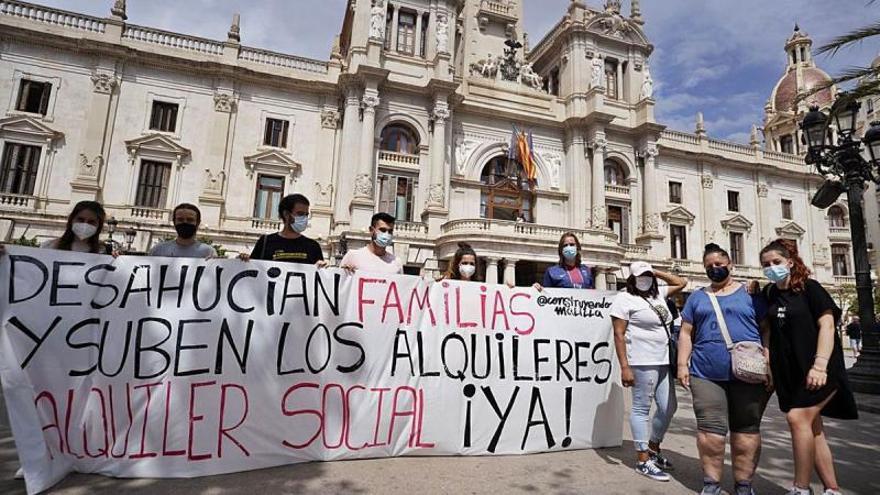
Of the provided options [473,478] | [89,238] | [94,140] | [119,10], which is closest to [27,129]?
[94,140]

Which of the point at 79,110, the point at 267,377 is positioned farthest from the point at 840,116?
the point at 79,110

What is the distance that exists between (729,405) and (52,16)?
90.6ft

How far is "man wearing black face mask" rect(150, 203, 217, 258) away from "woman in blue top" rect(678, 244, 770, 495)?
4425 millimetres

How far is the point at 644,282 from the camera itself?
4.42 meters

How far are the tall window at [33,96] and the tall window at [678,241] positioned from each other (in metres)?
32.6

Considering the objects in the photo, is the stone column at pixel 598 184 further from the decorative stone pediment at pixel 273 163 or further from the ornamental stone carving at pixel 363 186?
the decorative stone pediment at pixel 273 163

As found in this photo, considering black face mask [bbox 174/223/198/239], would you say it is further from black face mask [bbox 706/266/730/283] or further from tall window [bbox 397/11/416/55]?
tall window [bbox 397/11/416/55]

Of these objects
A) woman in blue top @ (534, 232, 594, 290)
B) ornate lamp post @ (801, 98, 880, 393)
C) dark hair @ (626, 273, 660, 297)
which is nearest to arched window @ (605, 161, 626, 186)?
ornate lamp post @ (801, 98, 880, 393)

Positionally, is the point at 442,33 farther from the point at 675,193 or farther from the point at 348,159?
the point at 675,193

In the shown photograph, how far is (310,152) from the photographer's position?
22641mm

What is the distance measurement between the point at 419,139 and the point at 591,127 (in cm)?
998

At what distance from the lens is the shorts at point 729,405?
3488mm

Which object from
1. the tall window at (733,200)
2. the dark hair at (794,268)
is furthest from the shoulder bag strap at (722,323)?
the tall window at (733,200)

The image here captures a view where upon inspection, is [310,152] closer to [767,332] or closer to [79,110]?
[79,110]
